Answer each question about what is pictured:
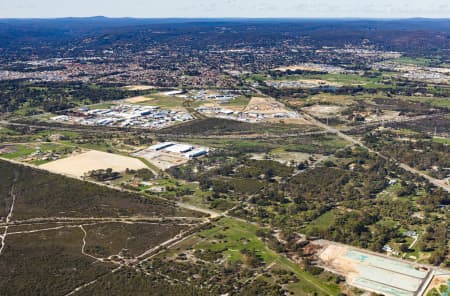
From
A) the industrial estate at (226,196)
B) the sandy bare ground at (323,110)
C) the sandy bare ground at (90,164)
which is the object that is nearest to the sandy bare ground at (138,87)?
the industrial estate at (226,196)

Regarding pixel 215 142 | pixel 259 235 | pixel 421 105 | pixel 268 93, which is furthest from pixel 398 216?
pixel 268 93

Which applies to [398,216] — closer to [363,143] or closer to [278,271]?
[278,271]

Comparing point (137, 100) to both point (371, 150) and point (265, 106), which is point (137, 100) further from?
point (371, 150)

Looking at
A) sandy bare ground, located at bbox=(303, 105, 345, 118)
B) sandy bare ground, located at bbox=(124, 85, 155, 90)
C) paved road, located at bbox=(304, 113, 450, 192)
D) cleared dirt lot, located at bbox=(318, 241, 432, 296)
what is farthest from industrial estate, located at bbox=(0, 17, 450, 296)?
sandy bare ground, located at bbox=(124, 85, 155, 90)

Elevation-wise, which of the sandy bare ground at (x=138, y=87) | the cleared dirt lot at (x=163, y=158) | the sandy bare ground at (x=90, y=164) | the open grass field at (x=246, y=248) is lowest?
the open grass field at (x=246, y=248)

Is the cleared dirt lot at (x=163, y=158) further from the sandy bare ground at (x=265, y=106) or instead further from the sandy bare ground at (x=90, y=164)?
the sandy bare ground at (x=265, y=106)

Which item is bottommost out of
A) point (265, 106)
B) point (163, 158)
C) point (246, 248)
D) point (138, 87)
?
point (246, 248)

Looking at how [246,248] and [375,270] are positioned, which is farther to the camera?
[246,248]

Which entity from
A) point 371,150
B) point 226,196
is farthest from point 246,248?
point 371,150
